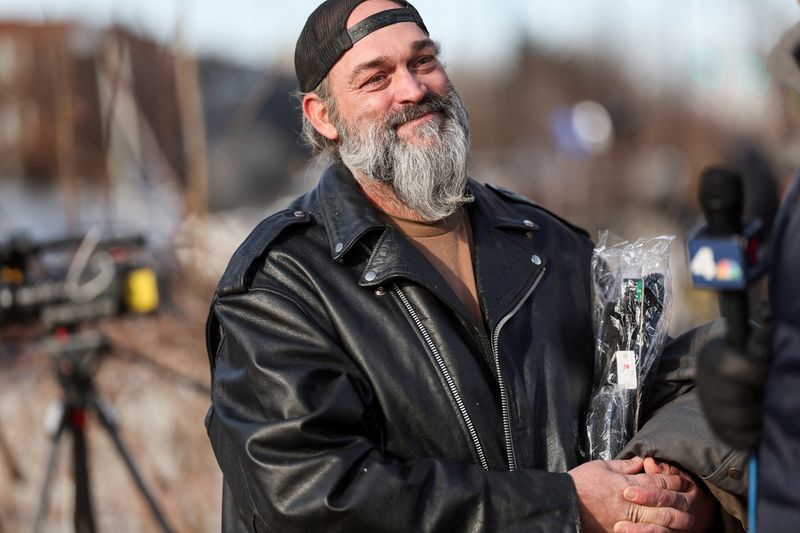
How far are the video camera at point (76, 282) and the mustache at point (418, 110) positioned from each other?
1.83 m

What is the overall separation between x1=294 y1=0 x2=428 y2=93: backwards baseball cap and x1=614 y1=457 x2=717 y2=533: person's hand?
4.12 feet

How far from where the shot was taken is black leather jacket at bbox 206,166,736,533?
6.84ft

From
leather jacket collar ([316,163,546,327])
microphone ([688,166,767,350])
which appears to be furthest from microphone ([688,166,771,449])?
leather jacket collar ([316,163,546,327])

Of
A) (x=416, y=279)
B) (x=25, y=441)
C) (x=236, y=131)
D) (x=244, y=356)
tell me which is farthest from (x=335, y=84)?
(x=25, y=441)

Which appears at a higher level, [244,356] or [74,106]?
[74,106]

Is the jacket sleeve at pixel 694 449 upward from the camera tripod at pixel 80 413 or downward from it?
upward

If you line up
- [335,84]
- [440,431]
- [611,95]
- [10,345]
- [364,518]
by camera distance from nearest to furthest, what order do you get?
[364,518]
[440,431]
[335,84]
[10,345]
[611,95]

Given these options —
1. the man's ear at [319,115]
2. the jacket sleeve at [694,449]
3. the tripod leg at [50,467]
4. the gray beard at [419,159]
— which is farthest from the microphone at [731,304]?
the tripod leg at [50,467]

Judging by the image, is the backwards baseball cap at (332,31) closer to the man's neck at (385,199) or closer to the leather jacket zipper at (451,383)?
the man's neck at (385,199)

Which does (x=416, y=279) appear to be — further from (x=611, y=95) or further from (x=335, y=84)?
(x=611, y=95)

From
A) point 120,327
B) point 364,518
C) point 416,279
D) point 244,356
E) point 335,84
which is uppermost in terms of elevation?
point 335,84

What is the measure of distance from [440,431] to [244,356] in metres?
0.46

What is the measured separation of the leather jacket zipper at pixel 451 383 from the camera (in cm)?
226

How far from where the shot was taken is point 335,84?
8.77 ft
